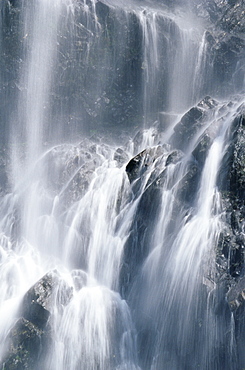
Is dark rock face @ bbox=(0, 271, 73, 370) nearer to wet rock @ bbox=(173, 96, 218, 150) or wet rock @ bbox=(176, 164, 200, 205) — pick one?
wet rock @ bbox=(176, 164, 200, 205)

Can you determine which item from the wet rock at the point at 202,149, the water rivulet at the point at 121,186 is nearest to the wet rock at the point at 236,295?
the water rivulet at the point at 121,186

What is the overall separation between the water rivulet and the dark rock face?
45 millimetres

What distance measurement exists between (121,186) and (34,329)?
7030 millimetres

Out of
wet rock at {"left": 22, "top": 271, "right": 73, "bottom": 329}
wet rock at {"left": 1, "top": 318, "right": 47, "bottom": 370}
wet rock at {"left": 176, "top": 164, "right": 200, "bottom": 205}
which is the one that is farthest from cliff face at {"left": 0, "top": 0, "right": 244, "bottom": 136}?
wet rock at {"left": 1, "top": 318, "right": 47, "bottom": 370}

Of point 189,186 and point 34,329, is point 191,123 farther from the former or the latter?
point 34,329

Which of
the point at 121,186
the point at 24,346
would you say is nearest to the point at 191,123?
the point at 121,186

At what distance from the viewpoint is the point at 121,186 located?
19.3 m

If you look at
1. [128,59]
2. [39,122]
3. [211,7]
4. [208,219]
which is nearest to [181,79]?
[128,59]

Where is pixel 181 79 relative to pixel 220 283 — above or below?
above

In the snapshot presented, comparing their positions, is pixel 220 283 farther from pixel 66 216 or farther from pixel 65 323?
pixel 66 216

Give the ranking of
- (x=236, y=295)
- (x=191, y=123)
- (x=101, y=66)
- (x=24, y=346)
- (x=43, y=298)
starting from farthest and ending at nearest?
1. (x=101, y=66)
2. (x=191, y=123)
3. (x=43, y=298)
4. (x=24, y=346)
5. (x=236, y=295)

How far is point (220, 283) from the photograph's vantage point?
1417cm

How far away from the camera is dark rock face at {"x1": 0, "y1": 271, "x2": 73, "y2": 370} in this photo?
1502cm

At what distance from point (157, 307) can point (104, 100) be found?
50.4 ft
